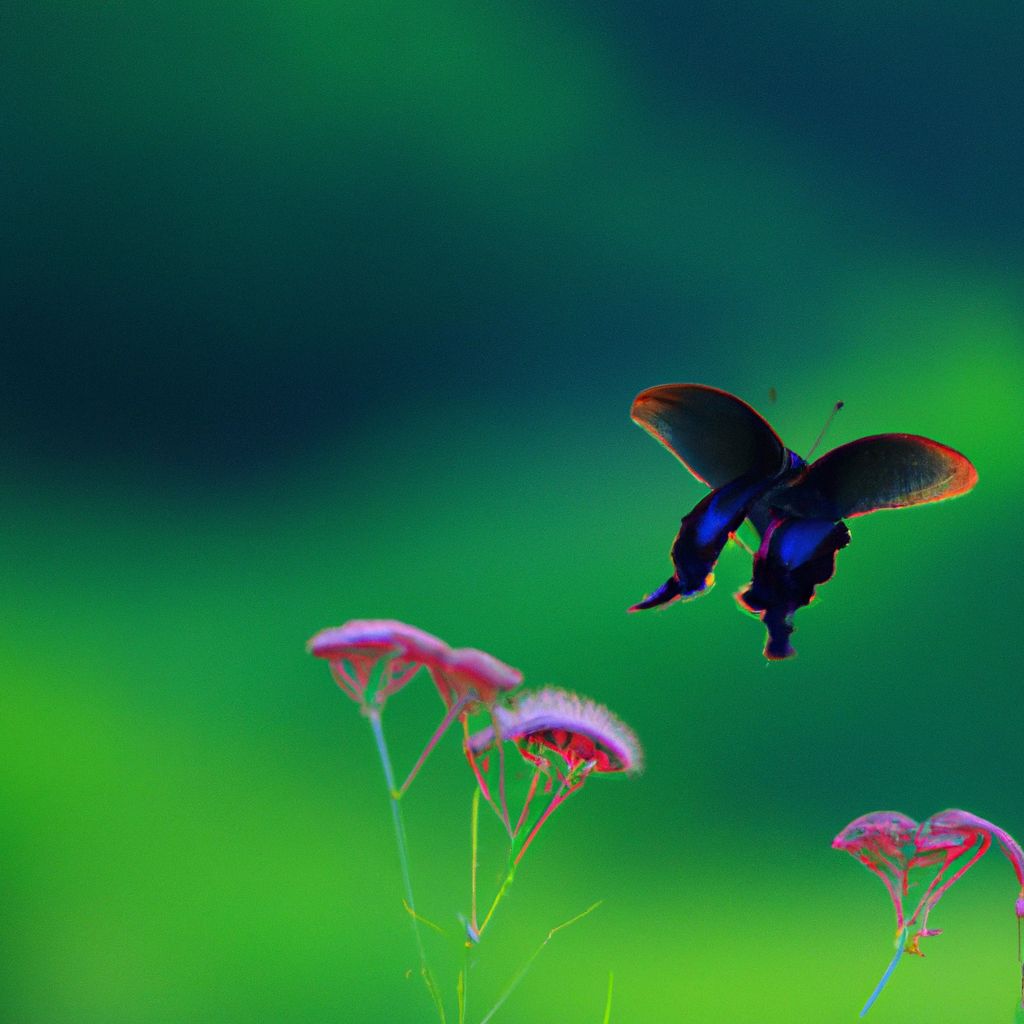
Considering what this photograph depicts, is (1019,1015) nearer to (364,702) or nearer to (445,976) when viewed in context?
(364,702)

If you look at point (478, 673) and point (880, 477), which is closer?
point (478, 673)

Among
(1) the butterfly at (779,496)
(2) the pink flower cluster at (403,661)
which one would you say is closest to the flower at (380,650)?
(2) the pink flower cluster at (403,661)

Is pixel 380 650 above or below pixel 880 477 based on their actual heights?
below

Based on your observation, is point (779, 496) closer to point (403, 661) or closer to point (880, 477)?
point (880, 477)

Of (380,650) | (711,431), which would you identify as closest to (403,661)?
(380,650)

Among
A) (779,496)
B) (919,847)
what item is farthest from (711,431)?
(919,847)

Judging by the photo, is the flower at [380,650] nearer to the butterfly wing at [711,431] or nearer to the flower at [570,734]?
the flower at [570,734]
